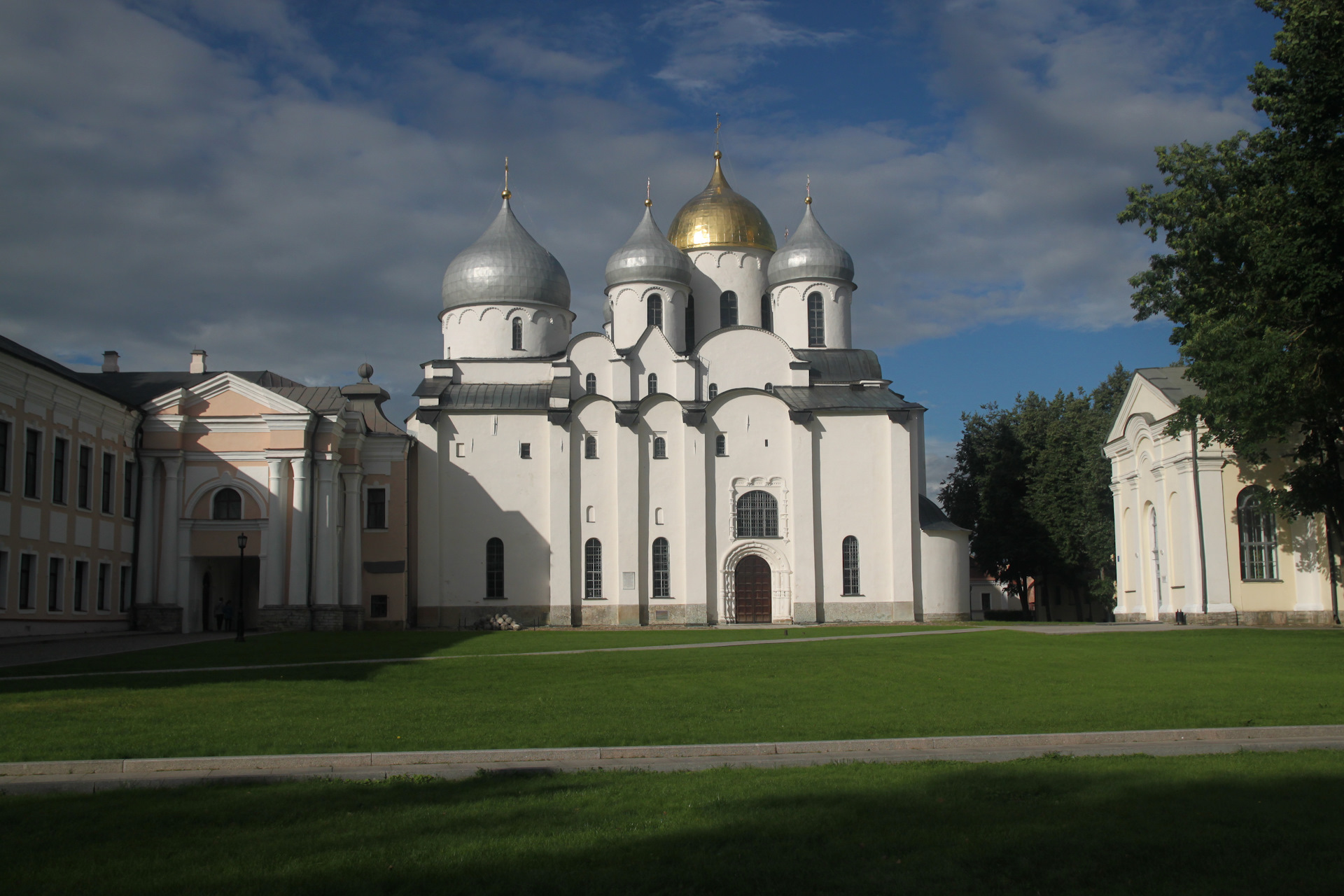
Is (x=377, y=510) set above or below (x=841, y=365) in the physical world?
below

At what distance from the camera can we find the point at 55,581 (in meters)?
32.4

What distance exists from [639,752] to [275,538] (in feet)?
96.5

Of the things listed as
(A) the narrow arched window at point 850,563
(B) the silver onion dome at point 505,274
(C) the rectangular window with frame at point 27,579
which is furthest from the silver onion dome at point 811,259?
(C) the rectangular window with frame at point 27,579

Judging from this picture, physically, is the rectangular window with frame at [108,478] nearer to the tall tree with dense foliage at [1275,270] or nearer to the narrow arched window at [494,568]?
the narrow arched window at [494,568]

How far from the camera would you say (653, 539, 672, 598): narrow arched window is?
152ft

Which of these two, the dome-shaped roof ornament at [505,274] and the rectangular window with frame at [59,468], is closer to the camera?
the rectangular window with frame at [59,468]

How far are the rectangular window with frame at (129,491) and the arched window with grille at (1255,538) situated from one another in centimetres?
3512

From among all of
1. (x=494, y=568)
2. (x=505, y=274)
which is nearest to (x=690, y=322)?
(x=505, y=274)

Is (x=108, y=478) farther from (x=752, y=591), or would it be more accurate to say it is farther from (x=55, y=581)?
(x=752, y=591)

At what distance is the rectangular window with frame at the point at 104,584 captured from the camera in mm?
35281

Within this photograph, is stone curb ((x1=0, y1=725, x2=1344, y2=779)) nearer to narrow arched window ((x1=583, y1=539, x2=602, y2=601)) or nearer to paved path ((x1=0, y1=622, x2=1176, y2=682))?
paved path ((x1=0, y1=622, x2=1176, y2=682))

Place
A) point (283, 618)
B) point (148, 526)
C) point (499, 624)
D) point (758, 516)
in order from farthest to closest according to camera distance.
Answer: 1. point (758, 516)
2. point (499, 624)
3. point (283, 618)
4. point (148, 526)

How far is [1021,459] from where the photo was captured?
54.9 m

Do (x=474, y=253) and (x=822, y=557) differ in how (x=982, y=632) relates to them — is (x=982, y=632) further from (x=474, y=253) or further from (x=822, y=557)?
(x=474, y=253)
